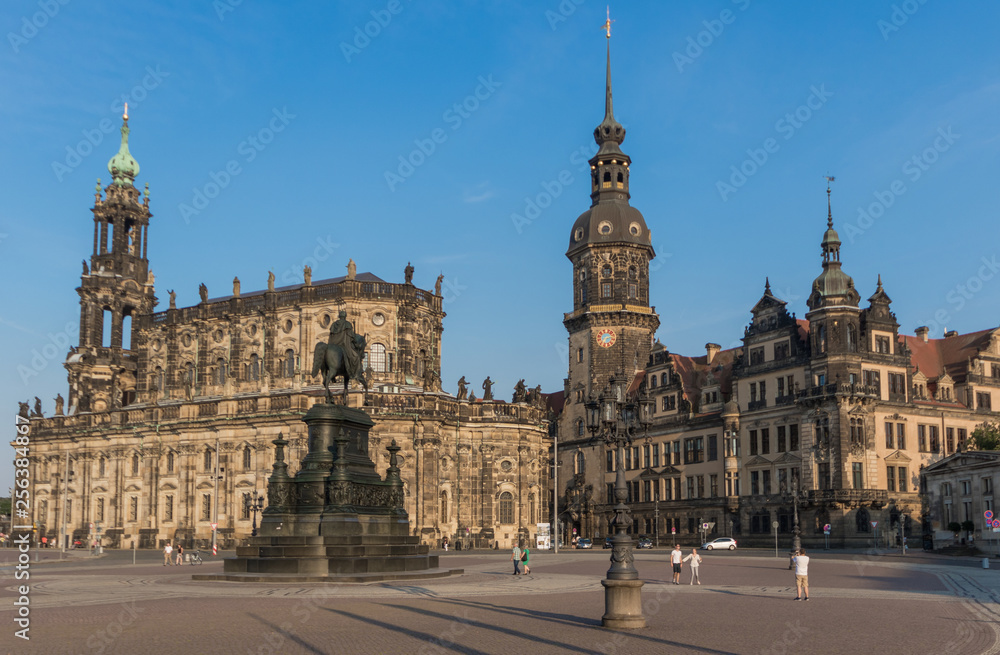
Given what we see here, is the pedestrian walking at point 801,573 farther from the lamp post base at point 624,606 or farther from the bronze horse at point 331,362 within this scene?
the bronze horse at point 331,362

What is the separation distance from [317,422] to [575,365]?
233 ft

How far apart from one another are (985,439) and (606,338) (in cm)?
3683

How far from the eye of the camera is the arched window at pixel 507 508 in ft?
273

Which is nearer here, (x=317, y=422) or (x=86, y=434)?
(x=317, y=422)

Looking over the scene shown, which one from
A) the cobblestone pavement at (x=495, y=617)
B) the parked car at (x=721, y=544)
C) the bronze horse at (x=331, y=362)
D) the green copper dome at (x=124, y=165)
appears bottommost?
the parked car at (x=721, y=544)

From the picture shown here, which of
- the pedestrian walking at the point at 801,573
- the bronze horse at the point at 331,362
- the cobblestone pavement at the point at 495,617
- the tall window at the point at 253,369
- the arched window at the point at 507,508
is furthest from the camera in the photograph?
the tall window at the point at 253,369

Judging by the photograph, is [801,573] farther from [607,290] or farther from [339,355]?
[607,290]

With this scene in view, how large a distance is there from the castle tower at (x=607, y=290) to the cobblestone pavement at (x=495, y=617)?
2600 inches

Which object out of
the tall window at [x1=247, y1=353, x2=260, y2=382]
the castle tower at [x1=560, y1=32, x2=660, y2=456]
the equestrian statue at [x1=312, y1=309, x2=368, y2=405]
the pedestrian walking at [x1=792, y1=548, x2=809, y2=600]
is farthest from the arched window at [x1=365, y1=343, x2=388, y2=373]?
the pedestrian walking at [x1=792, y1=548, x2=809, y2=600]

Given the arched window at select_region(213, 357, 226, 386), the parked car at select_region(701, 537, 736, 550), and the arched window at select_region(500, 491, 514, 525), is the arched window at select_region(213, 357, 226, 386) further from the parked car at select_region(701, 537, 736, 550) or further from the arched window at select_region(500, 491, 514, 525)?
the parked car at select_region(701, 537, 736, 550)

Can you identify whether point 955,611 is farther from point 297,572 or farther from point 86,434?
point 86,434

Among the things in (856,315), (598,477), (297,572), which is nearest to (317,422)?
(297,572)

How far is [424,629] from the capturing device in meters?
20.3

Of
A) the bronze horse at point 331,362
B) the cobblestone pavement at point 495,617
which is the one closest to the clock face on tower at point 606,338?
the bronze horse at point 331,362
